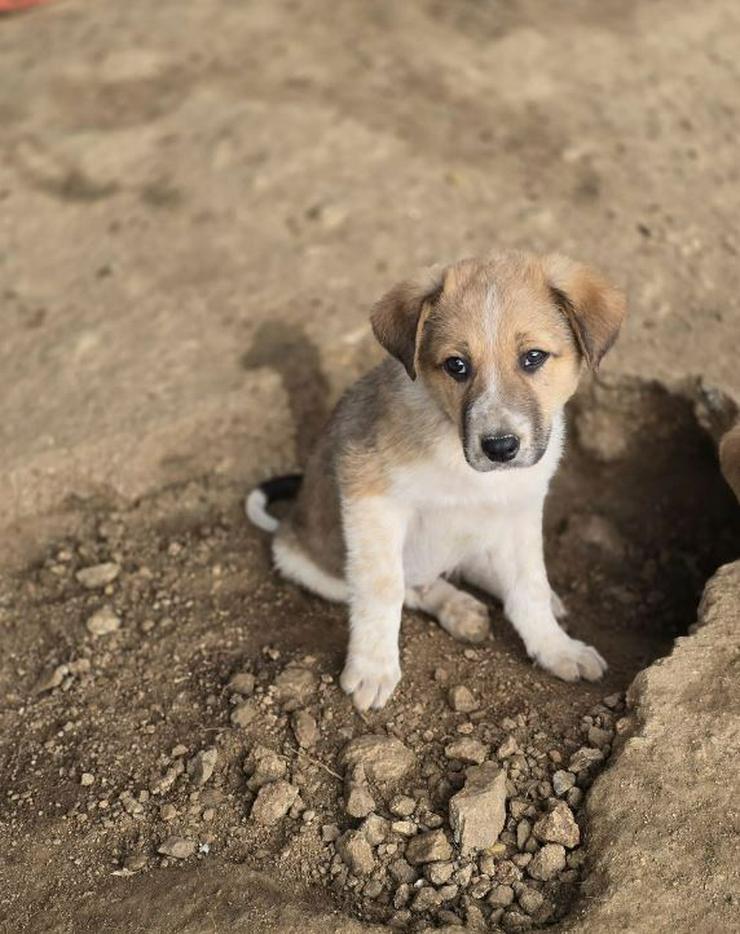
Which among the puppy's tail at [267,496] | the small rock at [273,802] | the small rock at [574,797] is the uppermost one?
the small rock at [574,797]

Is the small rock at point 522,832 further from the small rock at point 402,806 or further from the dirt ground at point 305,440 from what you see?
the small rock at point 402,806

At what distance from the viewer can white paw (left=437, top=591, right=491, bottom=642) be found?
5.26 meters

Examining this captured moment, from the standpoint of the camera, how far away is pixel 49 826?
441 centimetres

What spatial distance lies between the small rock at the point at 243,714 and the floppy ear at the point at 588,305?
2.04m

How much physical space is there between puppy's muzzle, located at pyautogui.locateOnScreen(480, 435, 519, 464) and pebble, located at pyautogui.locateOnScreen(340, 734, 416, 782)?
50.2 inches

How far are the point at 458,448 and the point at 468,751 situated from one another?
1220 millimetres

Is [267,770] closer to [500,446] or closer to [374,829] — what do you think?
[374,829]

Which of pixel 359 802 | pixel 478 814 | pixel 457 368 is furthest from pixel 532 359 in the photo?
pixel 359 802

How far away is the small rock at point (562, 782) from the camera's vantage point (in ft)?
13.7

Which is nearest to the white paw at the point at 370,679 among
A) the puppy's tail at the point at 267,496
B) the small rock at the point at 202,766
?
the small rock at the point at 202,766

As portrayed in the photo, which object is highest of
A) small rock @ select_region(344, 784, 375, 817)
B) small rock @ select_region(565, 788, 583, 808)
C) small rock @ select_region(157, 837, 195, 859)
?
small rock @ select_region(565, 788, 583, 808)

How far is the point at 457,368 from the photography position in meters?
4.32

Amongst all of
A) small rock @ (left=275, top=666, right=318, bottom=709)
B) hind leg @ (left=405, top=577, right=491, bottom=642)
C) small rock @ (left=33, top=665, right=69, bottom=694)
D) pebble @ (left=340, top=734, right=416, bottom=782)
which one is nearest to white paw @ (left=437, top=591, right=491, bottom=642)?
hind leg @ (left=405, top=577, right=491, bottom=642)

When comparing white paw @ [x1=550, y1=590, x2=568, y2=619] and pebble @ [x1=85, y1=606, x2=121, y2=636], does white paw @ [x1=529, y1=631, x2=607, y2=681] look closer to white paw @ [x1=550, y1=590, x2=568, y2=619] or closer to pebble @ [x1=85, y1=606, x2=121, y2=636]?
white paw @ [x1=550, y1=590, x2=568, y2=619]
